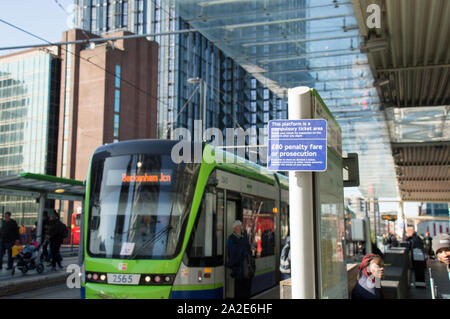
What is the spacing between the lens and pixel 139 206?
314 inches

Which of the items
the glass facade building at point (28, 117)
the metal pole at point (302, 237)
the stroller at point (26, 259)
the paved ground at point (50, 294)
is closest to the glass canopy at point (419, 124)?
the paved ground at point (50, 294)

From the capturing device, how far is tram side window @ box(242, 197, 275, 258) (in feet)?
34.7

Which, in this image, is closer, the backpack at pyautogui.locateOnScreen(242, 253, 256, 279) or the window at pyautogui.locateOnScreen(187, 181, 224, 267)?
the window at pyautogui.locateOnScreen(187, 181, 224, 267)

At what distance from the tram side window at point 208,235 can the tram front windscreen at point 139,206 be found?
0.34 metres

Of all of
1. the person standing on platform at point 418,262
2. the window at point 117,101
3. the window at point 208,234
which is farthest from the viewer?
the window at point 117,101

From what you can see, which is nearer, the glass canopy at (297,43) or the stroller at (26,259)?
the glass canopy at (297,43)

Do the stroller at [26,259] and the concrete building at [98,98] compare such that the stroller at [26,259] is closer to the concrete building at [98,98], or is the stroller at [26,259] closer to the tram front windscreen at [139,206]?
the tram front windscreen at [139,206]

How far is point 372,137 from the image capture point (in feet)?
60.7

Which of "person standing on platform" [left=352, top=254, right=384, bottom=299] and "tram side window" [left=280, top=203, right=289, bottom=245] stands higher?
"tram side window" [left=280, top=203, right=289, bottom=245]

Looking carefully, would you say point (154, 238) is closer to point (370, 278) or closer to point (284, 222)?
point (370, 278)

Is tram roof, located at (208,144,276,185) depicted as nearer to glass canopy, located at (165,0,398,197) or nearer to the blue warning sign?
glass canopy, located at (165,0,398,197)

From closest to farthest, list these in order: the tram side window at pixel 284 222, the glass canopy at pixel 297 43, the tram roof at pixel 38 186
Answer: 1. the glass canopy at pixel 297 43
2. the tram side window at pixel 284 222
3. the tram roof at pixel 38 186

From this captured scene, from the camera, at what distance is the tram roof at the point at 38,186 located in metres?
14.5

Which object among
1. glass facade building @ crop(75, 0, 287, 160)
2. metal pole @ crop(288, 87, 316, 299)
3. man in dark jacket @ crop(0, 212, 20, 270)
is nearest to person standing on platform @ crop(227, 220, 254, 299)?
metal pole @ crop(288, 87, 316, 299)
